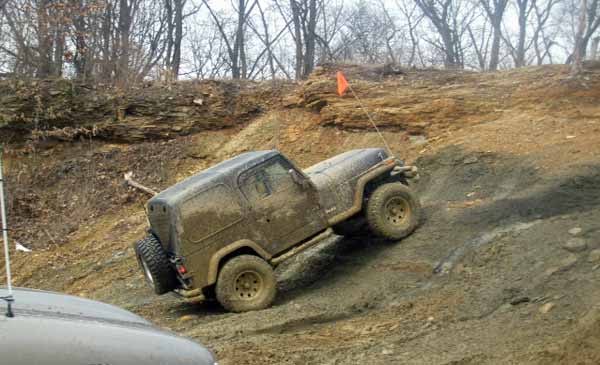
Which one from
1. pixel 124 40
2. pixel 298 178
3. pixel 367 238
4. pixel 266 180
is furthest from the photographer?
pixel 124 40

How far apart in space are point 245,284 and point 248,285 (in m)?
0.05

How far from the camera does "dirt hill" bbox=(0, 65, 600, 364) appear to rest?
603cm

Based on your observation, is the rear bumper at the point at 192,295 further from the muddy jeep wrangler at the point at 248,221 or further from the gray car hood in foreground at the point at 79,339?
the gray car hood in foreground at the point at 79,339

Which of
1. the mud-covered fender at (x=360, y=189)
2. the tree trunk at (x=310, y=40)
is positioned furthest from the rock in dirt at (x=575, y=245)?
the tree trunk at (x=310, y=40)

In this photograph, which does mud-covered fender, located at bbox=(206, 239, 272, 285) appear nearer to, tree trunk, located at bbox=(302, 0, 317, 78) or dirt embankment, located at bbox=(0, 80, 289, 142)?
dirt embankment, located at bbox=(0, 80, 289, 142)

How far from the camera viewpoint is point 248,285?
327 inches

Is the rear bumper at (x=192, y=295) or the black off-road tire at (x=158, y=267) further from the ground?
the black off-road tire at (x=158, y=267)

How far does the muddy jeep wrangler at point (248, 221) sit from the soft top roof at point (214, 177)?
0.5 inches

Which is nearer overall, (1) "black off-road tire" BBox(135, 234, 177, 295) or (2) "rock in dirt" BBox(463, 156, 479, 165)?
(1) "black off-road tire" BBox(135, 234, 177, 295)

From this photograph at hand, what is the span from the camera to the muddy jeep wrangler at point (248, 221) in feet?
26.4

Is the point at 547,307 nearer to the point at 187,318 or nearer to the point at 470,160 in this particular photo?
the point at 187,318

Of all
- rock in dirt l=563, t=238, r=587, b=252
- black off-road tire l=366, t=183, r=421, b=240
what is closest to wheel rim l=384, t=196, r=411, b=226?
black off-road tire l=366, t=183, r=421, b=240

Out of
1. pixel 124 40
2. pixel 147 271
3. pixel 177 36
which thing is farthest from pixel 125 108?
pixel 147 271

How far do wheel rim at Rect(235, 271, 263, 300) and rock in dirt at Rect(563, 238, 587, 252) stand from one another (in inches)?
147
